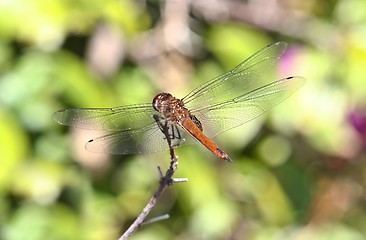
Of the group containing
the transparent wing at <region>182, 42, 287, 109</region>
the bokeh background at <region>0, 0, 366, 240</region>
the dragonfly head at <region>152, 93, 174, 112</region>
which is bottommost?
the bokeh background at <region>0, 0, 366, 240</region>

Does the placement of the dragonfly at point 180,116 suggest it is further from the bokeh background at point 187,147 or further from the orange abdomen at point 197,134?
the bokeh background at point 187,147

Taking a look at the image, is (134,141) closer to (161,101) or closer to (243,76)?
(161,101)

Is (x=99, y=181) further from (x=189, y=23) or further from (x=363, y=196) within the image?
(x=363, y=196)

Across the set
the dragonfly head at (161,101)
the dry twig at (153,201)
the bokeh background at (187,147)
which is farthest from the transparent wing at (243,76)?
the dry twig at (153,201)

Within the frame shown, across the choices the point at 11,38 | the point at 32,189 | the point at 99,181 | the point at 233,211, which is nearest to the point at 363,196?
the point at 233,211

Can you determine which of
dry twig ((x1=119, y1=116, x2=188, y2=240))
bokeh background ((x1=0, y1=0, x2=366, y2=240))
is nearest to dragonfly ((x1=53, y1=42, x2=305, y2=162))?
dry twig ((x1=119, y1=116, x2=188, y2=240))

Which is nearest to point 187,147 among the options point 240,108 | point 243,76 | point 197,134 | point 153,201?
point 243,76

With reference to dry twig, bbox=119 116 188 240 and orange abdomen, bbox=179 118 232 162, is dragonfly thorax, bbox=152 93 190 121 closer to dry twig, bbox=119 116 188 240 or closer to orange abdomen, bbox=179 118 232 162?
orange abdomen, bbox=179 118 232 162
